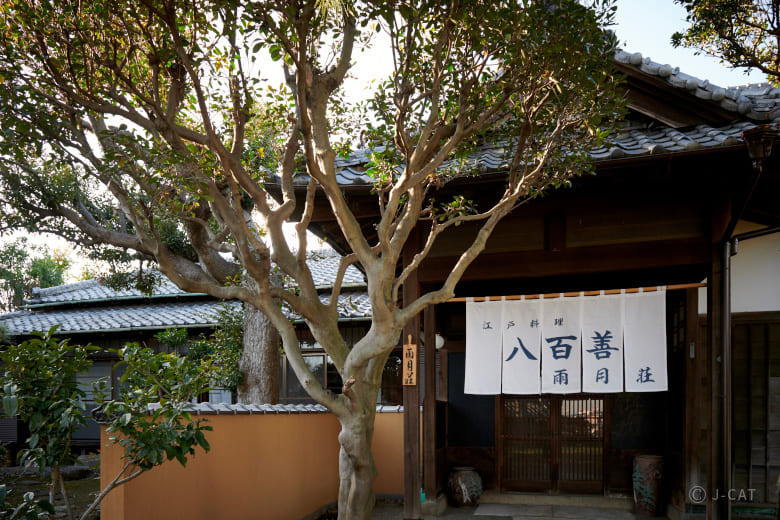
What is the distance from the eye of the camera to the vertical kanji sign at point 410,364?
22.6ft

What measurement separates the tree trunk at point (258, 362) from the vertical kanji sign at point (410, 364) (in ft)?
11.5

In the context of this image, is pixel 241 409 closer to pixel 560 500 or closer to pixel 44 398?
pixel 44 398

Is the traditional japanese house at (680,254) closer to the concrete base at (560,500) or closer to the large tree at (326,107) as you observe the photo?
the concrete base at (560,500)

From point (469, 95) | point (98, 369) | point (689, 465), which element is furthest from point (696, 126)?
point (98, 369)

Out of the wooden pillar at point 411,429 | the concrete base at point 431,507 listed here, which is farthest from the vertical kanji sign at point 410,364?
the concrete base at point 431,507

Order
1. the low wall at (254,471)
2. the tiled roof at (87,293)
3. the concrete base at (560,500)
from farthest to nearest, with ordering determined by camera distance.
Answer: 1. the tiled roof at (87,293)
2. the concrete base at (560,500)
3. the low wall at (254,471)

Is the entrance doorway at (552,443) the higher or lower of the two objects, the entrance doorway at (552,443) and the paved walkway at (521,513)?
the higher

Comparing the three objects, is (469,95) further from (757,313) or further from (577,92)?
(757,313)

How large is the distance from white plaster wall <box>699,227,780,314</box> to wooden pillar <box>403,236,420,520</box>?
3.68 metres

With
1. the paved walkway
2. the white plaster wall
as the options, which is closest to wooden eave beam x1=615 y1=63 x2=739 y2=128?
the white plaster wall

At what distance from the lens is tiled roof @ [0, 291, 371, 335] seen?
12.6m

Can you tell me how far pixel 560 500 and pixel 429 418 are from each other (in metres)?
2.63

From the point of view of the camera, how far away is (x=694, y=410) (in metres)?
7.02

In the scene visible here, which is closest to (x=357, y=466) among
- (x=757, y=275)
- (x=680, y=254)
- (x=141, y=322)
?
(x=680, y=254)
